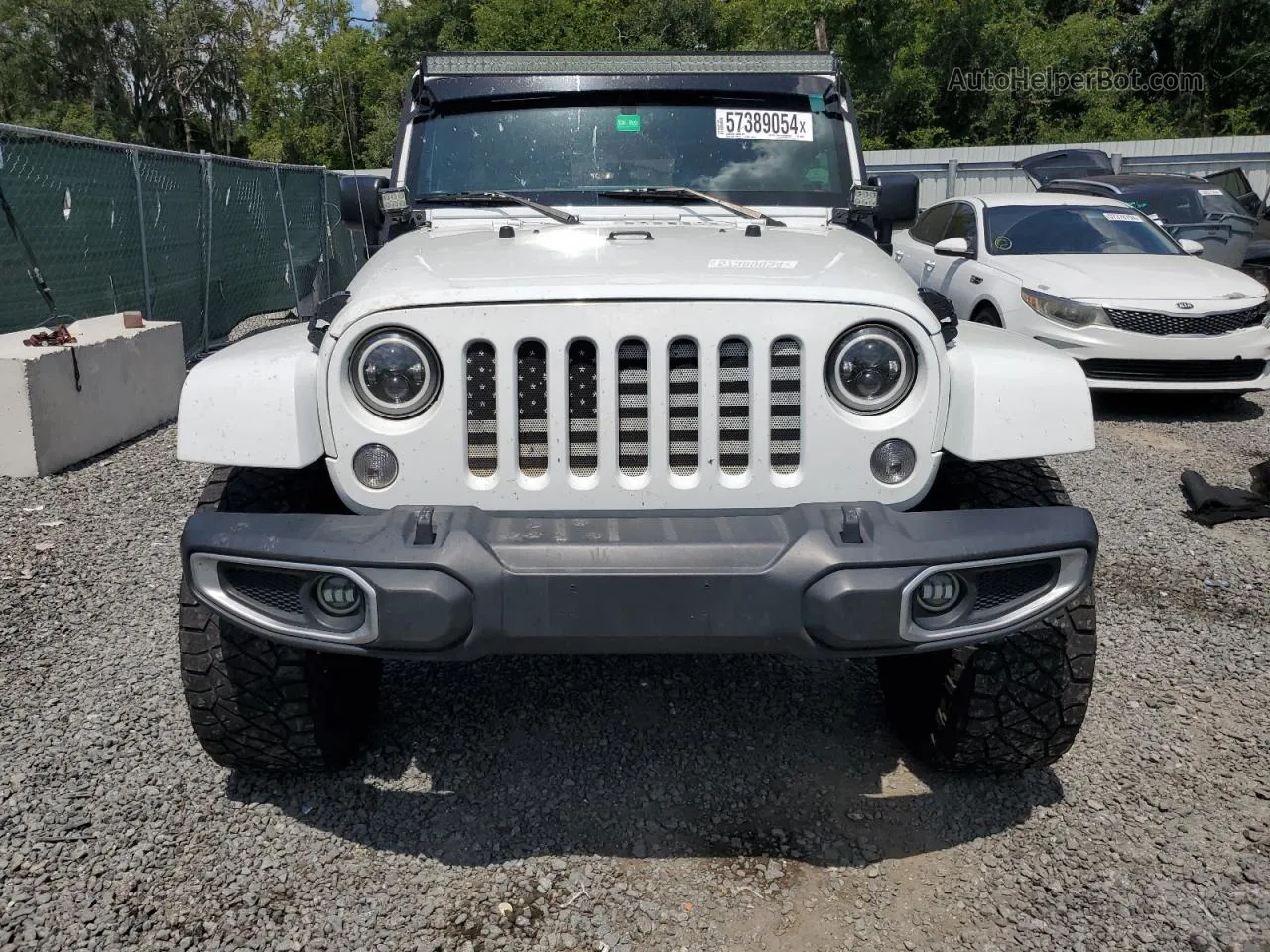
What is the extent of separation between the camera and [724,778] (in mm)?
3100

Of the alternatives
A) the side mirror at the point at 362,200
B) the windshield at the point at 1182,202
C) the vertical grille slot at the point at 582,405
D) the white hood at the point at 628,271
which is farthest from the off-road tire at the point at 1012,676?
the windshield at the point at 1182,202

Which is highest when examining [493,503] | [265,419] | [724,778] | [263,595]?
[265,419]

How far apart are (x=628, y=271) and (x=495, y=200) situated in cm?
129

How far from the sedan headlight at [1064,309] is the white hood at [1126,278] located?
50 millimetres

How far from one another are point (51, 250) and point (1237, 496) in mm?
7689

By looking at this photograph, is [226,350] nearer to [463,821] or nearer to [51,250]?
[463,821]

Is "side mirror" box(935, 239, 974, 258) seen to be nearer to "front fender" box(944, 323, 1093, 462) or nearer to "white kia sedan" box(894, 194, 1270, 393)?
"white kia sedan" box(894, 194, 1270, 393)

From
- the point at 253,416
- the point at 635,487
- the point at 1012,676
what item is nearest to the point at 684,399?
the point at 635,487

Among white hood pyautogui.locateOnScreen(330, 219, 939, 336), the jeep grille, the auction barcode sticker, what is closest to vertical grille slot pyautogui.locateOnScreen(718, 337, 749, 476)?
the jeep grille

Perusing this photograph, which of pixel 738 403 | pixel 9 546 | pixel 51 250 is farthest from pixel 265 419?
pixel 51 250

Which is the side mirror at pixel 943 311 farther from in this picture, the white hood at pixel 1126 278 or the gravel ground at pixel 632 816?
the white hood at pixel 1126 278

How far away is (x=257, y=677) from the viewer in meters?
2.74

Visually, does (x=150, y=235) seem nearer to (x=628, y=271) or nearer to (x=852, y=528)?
(x=628, y=271)

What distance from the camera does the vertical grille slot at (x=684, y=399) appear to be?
243 centimetres
